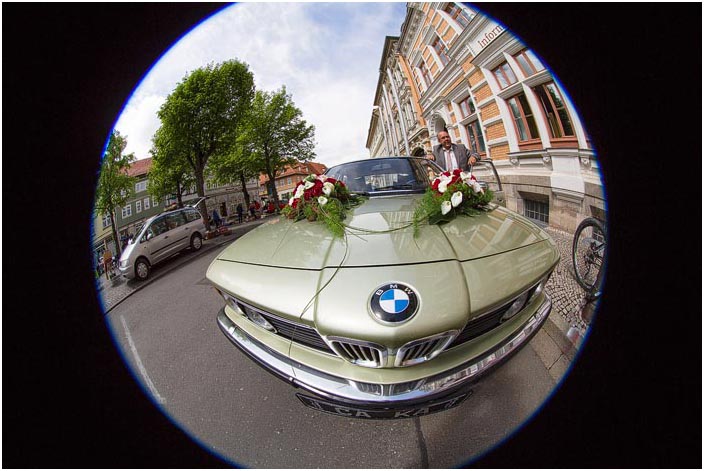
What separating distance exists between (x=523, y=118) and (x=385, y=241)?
2890mm

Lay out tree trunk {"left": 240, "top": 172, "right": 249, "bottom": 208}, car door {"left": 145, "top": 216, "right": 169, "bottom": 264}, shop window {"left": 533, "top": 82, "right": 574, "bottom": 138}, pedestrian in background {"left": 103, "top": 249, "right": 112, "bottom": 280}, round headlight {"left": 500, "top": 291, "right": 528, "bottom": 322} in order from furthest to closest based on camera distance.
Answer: tree trunk {"left": 240, "top": 172, "right": 249, "bottom": 208}, car door {"left": 145, "top": 216, "right": 169, "bottom": 264}, shop window {"left": 533, "top": 82, "right": 574, "bottom": 138}, pedestrian in background {"left": 103, "top": 249, "right": 112, "bottom": 280}, round headlight {"left": 500, "top": 291, "right": 528, "bottom": 322}

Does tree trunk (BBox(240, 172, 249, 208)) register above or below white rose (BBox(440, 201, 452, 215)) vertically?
above

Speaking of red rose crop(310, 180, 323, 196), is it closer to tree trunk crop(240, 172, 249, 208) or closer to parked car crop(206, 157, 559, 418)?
parked car crop(206, 157, 559, 418)

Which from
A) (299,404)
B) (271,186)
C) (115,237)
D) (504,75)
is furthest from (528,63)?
(271,186)

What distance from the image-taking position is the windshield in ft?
7.53

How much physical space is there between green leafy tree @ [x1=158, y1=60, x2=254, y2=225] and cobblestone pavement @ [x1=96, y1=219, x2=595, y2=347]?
3.72ft

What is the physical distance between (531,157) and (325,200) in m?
2.72

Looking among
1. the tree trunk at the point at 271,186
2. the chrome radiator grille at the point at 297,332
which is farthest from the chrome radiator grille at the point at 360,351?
the tree trunk at the point at 271,186

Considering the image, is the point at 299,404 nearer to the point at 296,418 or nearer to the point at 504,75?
the point at 296,418

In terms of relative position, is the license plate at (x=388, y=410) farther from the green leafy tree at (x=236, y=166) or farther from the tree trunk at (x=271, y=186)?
the tree trunk at (x=271, y=186)

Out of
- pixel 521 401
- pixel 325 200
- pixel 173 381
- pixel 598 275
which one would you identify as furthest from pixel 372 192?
pixel 173 381

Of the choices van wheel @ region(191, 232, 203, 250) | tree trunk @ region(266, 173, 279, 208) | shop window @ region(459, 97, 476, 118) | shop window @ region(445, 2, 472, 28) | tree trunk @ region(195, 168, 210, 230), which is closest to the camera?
van wheel @ region(191, 232, 203, 250)

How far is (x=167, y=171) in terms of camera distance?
2721mm

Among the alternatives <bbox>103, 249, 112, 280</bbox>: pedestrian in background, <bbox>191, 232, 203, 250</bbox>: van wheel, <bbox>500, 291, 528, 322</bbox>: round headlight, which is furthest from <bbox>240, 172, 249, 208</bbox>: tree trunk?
<bbox>500, 291, 528, 322</bbox>: round headlight
